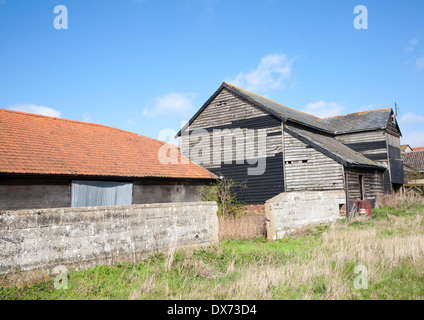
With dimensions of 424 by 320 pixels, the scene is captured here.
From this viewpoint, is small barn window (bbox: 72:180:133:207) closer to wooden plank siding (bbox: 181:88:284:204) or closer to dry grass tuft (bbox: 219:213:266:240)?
dry grass tuft (bbox: 219:213:266:240)

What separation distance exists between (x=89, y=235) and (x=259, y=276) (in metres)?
3.86

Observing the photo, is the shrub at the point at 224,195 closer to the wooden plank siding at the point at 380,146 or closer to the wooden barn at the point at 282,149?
the wooden barn at the point at 282,149

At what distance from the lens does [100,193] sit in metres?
14.7

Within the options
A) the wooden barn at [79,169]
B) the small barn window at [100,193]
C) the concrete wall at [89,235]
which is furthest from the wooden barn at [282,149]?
the concrete wall at [89,235]

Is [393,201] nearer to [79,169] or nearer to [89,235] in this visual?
[79,169]

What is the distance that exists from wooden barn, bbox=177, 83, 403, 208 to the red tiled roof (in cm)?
266

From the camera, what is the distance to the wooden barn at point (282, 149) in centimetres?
1836

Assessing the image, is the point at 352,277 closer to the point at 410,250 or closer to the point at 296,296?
the point at 296,296

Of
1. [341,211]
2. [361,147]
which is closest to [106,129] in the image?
[341,211]

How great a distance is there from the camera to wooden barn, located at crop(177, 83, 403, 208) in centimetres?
1836

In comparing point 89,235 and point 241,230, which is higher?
point 89,235

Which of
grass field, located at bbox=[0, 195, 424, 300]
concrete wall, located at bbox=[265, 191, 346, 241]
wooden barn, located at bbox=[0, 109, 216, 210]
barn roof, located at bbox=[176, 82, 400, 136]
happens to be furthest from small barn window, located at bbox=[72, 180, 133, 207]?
barn roof, located at bbox=[176, 82, 400, 136]

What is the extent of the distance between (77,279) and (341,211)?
48.6 ft

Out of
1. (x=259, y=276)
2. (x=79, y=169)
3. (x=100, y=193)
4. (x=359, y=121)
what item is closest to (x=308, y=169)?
(x=359, y=121)
